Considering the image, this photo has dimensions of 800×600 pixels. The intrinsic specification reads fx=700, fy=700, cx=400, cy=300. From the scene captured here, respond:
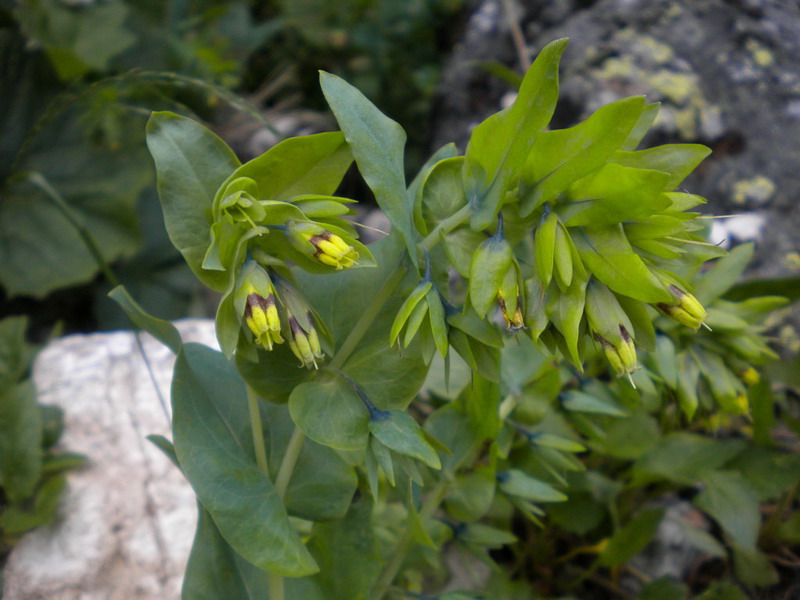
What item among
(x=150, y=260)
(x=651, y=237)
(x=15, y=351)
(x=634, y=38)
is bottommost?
(x=150, y=260)

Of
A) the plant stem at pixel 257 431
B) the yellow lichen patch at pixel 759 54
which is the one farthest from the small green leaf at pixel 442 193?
the yellow lichen patch at pixel 759 54

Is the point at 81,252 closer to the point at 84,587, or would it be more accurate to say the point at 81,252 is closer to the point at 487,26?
the point at 84,587

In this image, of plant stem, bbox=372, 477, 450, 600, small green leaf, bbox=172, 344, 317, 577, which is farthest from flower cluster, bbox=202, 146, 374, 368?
plant stem, bbox=372, 477, 450, 600

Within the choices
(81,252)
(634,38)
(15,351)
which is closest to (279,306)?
(15,351)

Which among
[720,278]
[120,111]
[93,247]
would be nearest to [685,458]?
[720,278]

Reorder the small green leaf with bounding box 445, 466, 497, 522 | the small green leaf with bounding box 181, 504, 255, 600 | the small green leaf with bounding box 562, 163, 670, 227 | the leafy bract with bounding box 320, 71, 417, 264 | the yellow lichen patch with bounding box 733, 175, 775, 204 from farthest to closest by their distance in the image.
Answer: the yellow lichen patch with bounding box 733, 175, 775, 204, the small green leaf with bounding box 445, 466, 497, 522, the small green leaf with bounding box 181, 504, 255, 600, the leafy bract with bounding box 320, 71, 417, 264, the small green leaf with bounding box 562, 163, 670, 227

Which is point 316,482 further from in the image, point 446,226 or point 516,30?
point 516,30

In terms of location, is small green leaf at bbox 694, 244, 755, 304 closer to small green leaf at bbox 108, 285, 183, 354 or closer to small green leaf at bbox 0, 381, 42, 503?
small green leaf at bbox 108, 285, 183, 354
